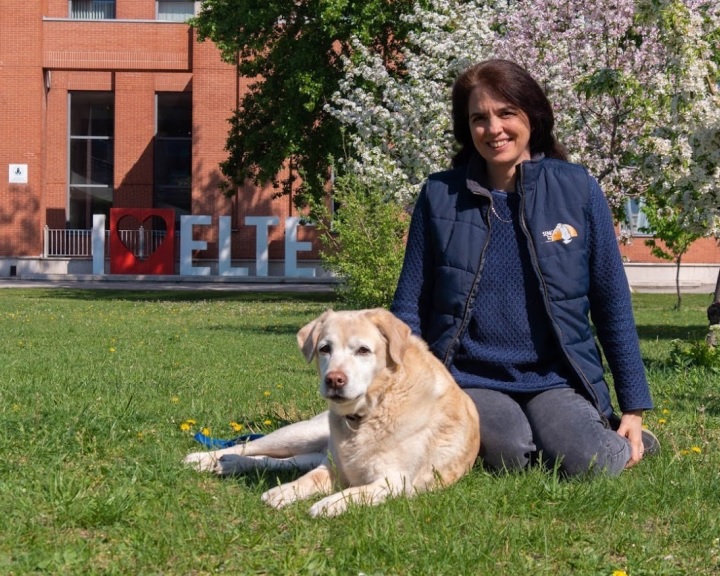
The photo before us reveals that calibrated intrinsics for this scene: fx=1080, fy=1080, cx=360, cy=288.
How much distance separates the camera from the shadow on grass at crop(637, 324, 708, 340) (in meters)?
17.1

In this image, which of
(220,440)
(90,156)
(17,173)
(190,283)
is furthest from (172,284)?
(220,440)

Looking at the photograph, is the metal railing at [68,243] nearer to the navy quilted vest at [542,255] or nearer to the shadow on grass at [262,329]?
the shadow on grass at [262,329]

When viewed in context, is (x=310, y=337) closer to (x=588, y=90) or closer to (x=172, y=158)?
(x=588, y=90)

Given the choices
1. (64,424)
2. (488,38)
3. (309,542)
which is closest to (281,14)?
(488,38)

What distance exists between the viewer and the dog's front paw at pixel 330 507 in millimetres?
4348

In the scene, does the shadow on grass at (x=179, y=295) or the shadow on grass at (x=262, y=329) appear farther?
the shadow on grass at (x=179, y=295)

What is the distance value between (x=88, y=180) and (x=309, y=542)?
38.4 metres

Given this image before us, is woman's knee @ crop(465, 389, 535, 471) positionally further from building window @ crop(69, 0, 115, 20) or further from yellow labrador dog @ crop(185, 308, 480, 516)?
building window @ crop(69, 0, 115, 20)

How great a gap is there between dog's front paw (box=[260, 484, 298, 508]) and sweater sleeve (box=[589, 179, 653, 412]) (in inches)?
71.5

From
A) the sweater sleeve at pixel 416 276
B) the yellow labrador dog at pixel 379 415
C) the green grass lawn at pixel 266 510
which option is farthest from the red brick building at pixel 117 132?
the yellow labrador dog at pixel 379 415

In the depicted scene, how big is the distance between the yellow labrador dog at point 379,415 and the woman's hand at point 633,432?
2.79 feet

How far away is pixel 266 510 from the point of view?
4461mm

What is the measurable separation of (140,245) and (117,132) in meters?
4.48

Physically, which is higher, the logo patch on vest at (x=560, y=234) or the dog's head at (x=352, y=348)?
the logo patch on vest at (x=560, y=234)
